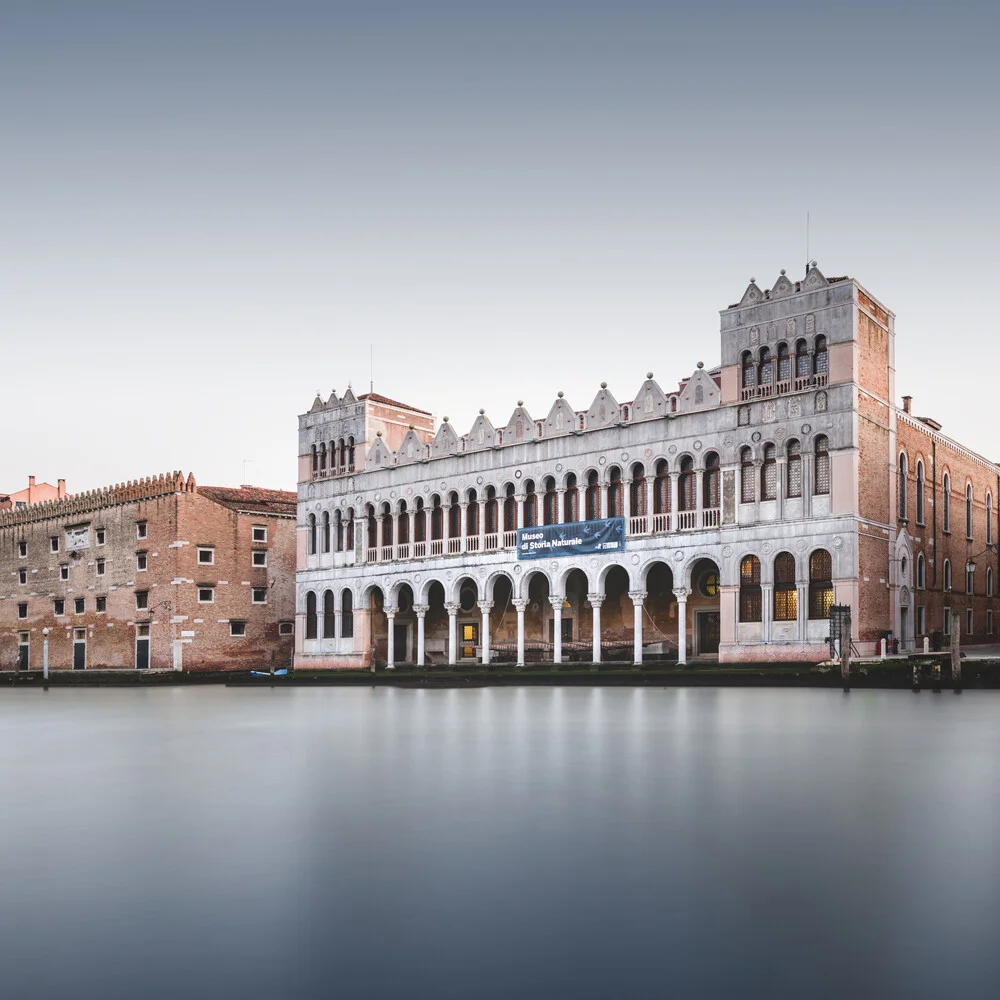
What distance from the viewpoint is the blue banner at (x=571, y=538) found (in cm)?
4050

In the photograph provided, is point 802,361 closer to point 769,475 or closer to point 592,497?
point 769,475

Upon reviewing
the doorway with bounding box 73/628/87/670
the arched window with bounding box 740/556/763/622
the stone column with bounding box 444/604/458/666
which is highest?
the arched window with bounding box 740/556/763/622

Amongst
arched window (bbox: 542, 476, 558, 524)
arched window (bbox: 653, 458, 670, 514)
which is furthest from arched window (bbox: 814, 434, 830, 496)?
arched window (bbox: 542, 476, 558, 524)

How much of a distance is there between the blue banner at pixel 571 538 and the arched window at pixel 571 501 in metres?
0.60

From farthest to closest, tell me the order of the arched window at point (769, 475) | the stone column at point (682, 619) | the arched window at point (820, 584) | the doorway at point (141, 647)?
the doorway at point (141, 647) < the stone column at point (682, 619) < the arched window at point (769, 475) < the arched window at point (820, 584)

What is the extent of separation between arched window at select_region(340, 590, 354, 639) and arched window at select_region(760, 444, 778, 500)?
881 inches

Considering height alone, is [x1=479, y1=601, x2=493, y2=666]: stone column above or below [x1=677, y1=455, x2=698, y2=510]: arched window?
below

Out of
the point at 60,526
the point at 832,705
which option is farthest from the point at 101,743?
the point at 60,526

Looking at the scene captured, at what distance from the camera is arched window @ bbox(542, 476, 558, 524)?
142 ft

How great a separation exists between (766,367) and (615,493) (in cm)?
766

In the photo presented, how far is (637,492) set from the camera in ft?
133

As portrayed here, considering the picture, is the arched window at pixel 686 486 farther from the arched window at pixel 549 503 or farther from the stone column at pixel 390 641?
the stone column at pixel 390 641

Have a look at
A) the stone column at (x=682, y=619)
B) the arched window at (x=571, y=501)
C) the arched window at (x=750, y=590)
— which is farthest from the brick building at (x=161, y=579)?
the arched window at (x=750, y=590)

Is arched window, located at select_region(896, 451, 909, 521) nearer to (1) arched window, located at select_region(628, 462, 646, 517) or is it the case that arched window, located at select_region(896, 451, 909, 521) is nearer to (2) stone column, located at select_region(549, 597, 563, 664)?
(1) arched window, located at select_region(628, 462, 646, 517)
